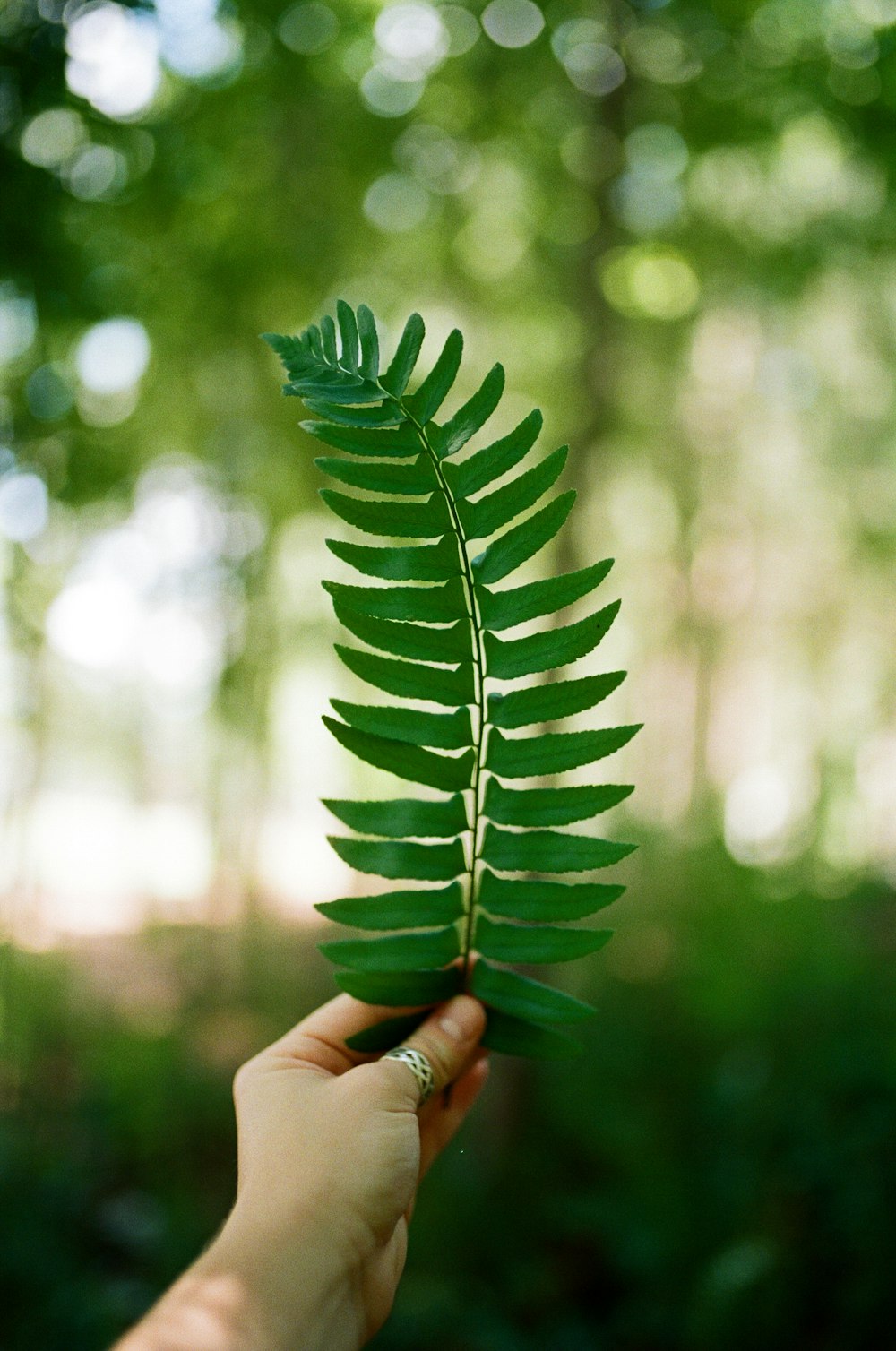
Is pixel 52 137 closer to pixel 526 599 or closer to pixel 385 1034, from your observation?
pixel 526 599

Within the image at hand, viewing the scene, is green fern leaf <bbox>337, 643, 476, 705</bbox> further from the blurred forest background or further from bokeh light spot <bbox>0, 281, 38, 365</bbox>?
bokeh light spot <bbox>0, 281, 38, 365</bbox>

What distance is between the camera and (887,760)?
9.64 m

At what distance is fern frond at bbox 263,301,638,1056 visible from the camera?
34.3 inches

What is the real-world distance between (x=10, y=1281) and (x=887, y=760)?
8860 millimetres

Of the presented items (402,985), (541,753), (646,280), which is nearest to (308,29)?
(646,280)

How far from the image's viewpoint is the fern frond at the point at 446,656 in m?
0.87

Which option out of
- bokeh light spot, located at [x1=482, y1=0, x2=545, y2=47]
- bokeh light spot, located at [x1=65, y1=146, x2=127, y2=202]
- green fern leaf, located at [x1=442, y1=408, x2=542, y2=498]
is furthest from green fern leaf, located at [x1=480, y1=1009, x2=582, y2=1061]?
bokeh light spot, located at [x1=482, y1=0, x2=545, y2=47]

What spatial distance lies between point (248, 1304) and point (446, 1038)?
0.30 m

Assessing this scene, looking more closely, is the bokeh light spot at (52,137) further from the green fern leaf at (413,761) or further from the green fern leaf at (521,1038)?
the green fern leaf at (521,1038)

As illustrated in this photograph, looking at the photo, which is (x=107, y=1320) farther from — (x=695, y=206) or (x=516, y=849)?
(x=695, y=206)

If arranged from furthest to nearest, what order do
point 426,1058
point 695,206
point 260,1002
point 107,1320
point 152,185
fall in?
point 260,1002 → point 695,206 → point 152,185 → point 107,1320 → point 426,1058

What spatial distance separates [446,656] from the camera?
89 cm

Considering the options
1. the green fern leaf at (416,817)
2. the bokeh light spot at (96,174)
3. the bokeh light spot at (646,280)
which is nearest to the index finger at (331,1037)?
the green fern leaf at (416,817)

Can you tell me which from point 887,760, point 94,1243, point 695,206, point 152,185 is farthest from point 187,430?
point 887,760
